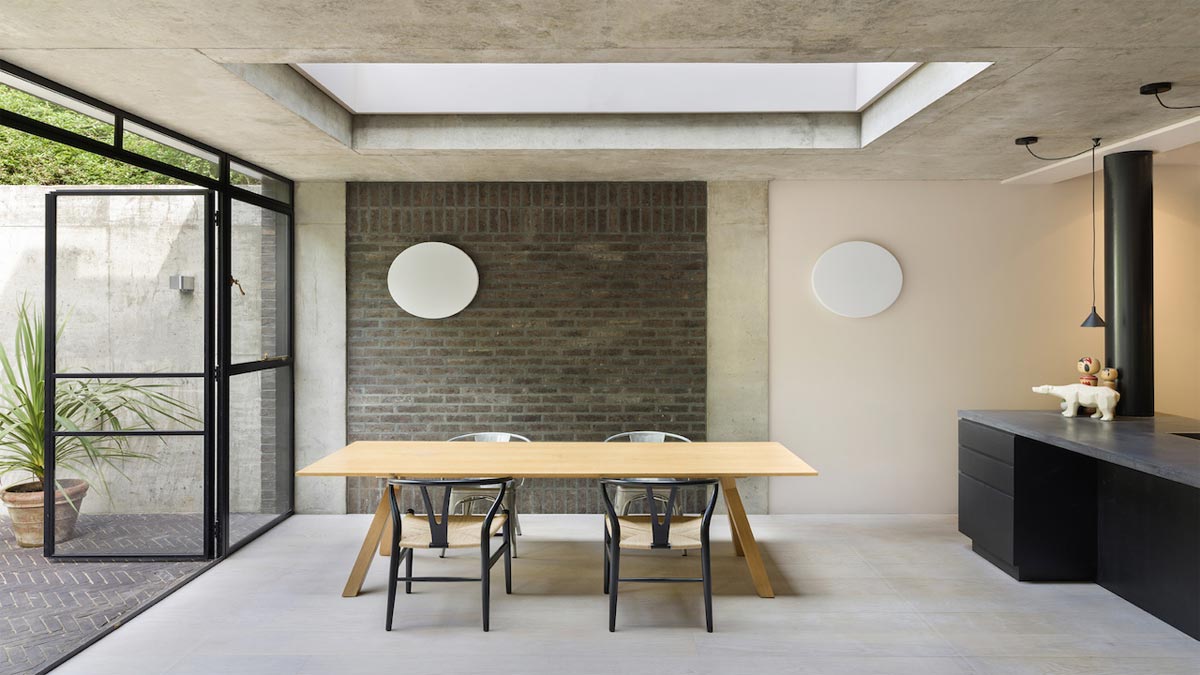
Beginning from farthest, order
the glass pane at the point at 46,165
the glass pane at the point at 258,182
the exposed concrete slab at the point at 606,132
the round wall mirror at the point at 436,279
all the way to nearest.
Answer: the glass pane at the point at 46,165, the round wall mirror at the point at 436,279, the glass pane at the point at 258,182, the exposed concrete slab at the point at 606,132

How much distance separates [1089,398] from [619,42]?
3755 millimetres

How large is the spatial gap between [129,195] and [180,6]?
2.66 metres

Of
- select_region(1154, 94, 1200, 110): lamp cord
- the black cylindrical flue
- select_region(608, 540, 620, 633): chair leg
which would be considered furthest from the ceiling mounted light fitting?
select_region(608, 540, 620, 633): chair leg

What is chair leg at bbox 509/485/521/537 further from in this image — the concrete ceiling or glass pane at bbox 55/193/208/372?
the concrete ceiling

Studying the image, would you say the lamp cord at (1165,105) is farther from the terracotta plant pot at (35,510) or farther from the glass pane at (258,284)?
the terracotta plant pot at (35,510)

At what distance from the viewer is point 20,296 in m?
5.63

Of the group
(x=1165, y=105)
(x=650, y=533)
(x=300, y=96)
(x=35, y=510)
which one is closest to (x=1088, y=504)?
(x=1165, y=105)

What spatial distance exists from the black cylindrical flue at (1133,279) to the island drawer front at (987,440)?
0.90 meters

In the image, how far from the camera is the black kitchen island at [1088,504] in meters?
3.58

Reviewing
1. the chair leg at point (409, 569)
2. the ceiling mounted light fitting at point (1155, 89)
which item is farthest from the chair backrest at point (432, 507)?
the ceiling mounted light fitting at point (1155, 89)

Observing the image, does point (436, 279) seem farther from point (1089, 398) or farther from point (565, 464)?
point (1089, 398)

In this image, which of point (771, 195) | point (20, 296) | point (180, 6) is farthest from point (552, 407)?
point (20, 296)

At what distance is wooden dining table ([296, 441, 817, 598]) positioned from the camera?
3.88 meters

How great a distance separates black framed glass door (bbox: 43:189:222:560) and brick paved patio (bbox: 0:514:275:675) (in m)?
0.02
